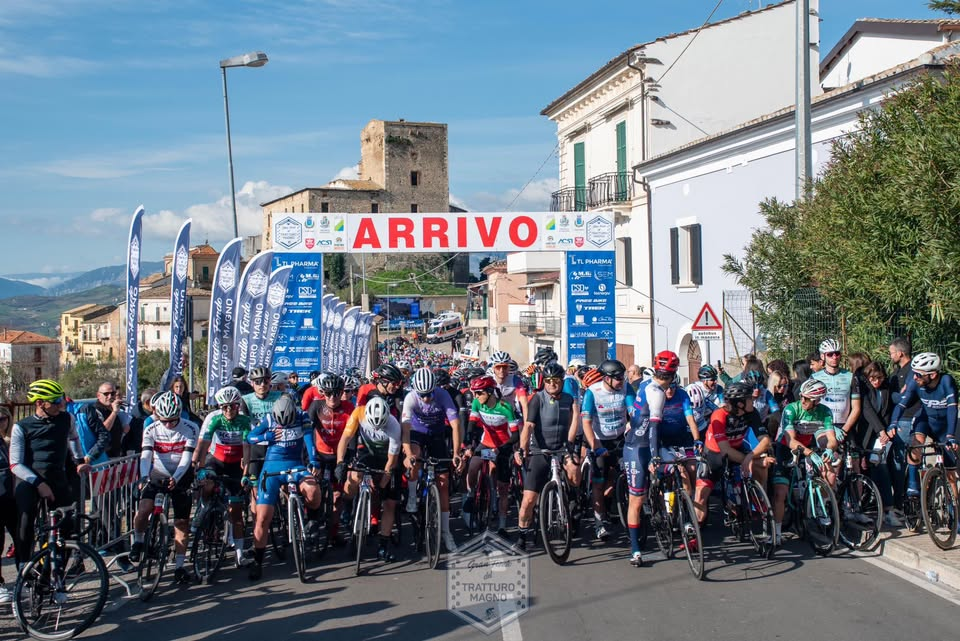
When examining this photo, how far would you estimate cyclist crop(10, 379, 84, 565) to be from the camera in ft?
24.5

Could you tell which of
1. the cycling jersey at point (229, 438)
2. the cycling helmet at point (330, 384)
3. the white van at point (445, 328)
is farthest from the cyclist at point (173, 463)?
the white van at point (445, 328)

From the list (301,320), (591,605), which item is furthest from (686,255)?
(591,605)

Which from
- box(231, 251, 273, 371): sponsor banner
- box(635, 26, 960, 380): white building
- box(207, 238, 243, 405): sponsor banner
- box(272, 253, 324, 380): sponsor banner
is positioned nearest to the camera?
box(207, 238, 243, 405): sponsor banner

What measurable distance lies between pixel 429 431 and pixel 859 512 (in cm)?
426

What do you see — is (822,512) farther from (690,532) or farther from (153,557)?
(153,557)

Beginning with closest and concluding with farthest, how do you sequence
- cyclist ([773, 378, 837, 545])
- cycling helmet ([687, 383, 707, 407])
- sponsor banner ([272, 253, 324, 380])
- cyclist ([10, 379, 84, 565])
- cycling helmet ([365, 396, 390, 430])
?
1. cyclist ([10, 379, 84, 565])
2. cycling helmet ([365, 396, 390, 430])
3. cyclist ([773, 378, 837, 545])
4. cycling helmet ([687, 383, 707, 407])
5. sponsor banner ([272, 253, 324, 380])

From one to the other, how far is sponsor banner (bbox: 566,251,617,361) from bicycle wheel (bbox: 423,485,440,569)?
557 inches

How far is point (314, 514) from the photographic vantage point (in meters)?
8.79

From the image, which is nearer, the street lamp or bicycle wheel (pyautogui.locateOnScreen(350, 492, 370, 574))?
bicycle wheel (pyautogui.locateOnScreen(350, 492, 370, 574))

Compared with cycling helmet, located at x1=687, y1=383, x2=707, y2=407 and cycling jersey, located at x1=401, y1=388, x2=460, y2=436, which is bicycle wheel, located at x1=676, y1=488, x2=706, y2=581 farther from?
cycling jersey, located at x1=401, y1=388, x2=460, y2=436

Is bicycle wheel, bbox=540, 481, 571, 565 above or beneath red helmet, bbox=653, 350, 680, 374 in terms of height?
beneath

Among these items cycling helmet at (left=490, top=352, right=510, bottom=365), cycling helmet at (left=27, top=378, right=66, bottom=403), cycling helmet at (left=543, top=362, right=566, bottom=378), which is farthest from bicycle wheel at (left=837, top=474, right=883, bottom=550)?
cycling helmet at (left=27, top=378, right=66, bottom=403)

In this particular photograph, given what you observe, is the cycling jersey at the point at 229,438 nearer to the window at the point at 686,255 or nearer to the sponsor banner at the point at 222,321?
the sponsor banner at the point at 222,321

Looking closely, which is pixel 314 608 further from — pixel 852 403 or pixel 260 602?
pixel 852 403
